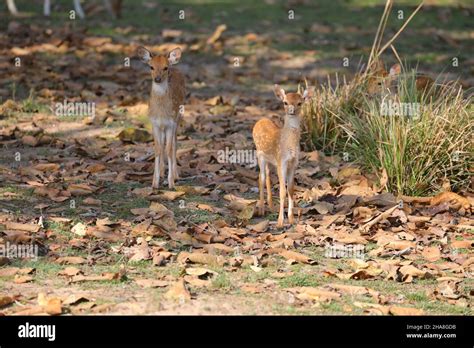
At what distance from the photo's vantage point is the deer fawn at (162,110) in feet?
33.6

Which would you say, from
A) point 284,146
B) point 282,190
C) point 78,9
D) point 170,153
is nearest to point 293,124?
point 284,146

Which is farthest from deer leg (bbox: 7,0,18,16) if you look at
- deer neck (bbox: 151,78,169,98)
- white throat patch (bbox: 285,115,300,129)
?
white throat patch (bbox: 285,115,300,129)

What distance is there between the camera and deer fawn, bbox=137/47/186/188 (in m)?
10.2

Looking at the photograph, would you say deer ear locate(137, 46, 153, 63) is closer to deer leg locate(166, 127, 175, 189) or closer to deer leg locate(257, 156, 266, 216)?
deer leg locate(166, 127, 175, 189)

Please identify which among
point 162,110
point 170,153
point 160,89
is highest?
point 160,89

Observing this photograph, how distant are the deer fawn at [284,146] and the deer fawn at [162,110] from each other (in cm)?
112

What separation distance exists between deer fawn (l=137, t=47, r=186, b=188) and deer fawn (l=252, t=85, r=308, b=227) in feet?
3.69

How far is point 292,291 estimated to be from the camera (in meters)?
7.35

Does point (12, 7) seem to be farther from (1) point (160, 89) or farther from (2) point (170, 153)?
(2) point (170, 153)

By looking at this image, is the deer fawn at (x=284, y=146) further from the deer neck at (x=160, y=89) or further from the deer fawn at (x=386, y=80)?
the deer fawn at (x=386, y=80)

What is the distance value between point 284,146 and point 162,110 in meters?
1.73

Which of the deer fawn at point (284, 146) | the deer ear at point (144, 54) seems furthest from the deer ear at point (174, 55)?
the deer fawn at point (284, 146)

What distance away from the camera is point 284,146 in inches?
363

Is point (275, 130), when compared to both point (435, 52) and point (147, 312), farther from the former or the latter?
point (435, 52)
